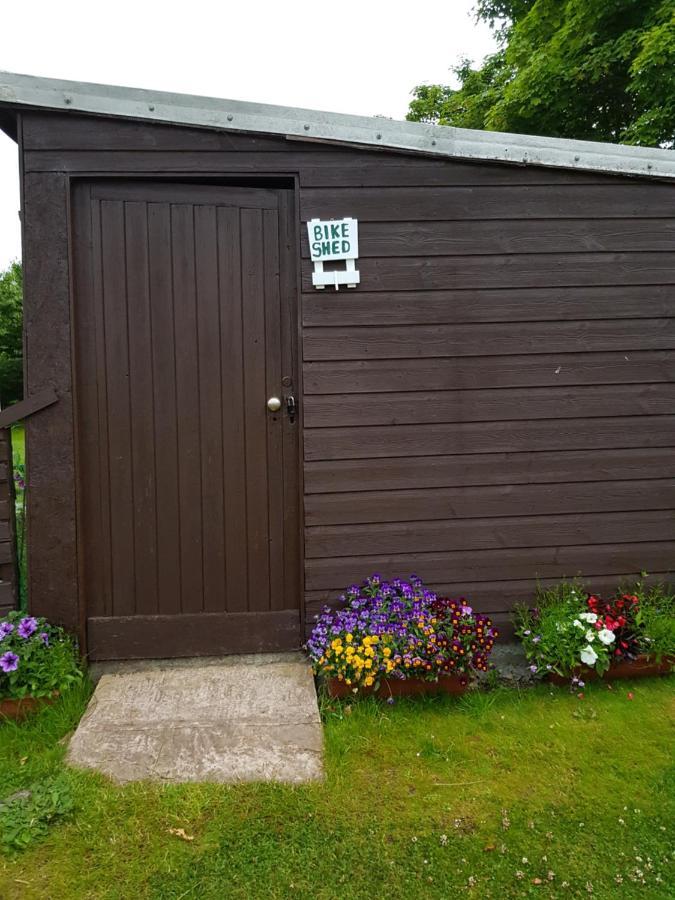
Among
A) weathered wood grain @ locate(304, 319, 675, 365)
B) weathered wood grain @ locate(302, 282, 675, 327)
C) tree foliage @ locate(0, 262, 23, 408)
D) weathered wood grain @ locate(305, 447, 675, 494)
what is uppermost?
tree foliage @ locate(0, 262, 23, 408)

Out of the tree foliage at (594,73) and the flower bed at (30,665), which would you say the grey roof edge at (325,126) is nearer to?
the flower bed at (30,665)

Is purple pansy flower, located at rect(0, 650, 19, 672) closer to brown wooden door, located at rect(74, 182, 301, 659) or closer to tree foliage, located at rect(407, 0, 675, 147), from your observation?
brown wooden door, located at rect(74, 182, 301, 659)

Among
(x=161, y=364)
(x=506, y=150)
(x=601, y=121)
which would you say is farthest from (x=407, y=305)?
(x=601, y=121)

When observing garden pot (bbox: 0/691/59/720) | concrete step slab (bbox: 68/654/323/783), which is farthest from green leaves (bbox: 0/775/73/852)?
garden pot (bbox: 0/691/59/720)

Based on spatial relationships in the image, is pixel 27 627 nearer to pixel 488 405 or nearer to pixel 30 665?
pixel 30 665

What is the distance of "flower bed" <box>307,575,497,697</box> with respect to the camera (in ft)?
8.13

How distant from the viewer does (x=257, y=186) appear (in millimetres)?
2836

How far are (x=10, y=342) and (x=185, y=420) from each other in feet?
88.3

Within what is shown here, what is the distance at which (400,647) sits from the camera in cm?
251

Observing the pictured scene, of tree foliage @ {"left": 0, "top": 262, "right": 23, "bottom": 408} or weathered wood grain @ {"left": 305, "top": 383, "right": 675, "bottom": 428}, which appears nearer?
weathered wood grain @ {"left": 305, "top": 383, "right": 675, "bottom": 428}

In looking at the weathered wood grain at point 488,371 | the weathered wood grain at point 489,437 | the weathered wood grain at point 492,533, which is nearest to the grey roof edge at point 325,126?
the weathered wood grain at point 488,371

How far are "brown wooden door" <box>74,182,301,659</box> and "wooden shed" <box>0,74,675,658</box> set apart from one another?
1 cm

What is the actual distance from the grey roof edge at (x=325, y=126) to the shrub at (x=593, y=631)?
7.45 ft

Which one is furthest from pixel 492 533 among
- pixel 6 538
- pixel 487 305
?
pixel 6 538
